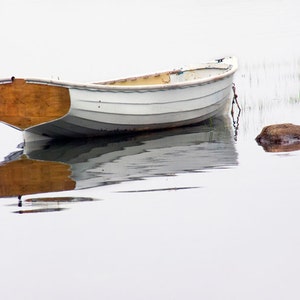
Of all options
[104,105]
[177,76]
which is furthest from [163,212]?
[177,76]

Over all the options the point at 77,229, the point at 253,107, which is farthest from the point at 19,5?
the point at 77,229

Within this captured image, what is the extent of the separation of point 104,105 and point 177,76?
411 centimetres

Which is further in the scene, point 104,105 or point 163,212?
point 104,105

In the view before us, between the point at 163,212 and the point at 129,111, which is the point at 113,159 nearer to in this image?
the point at 129,111

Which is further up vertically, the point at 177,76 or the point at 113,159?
the point at 177,76

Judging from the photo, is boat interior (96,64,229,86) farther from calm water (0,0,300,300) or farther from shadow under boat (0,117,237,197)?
shadow under boat (0,117,237,197)

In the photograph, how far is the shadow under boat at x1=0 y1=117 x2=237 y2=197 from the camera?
18016 mm

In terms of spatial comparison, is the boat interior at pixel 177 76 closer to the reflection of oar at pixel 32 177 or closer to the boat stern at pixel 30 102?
the boat stern at pixel 30 102

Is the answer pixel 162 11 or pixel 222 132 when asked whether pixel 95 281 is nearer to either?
pixel 222 132

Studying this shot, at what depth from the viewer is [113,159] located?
2017 cm

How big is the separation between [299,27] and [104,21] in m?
17.4

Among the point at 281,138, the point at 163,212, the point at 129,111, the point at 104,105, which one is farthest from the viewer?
the point at 129,111

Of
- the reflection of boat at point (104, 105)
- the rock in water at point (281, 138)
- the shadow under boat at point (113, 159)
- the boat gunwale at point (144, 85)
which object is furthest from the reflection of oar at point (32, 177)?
the rock in water at point (281, 138)

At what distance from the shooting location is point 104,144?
22109 mm
